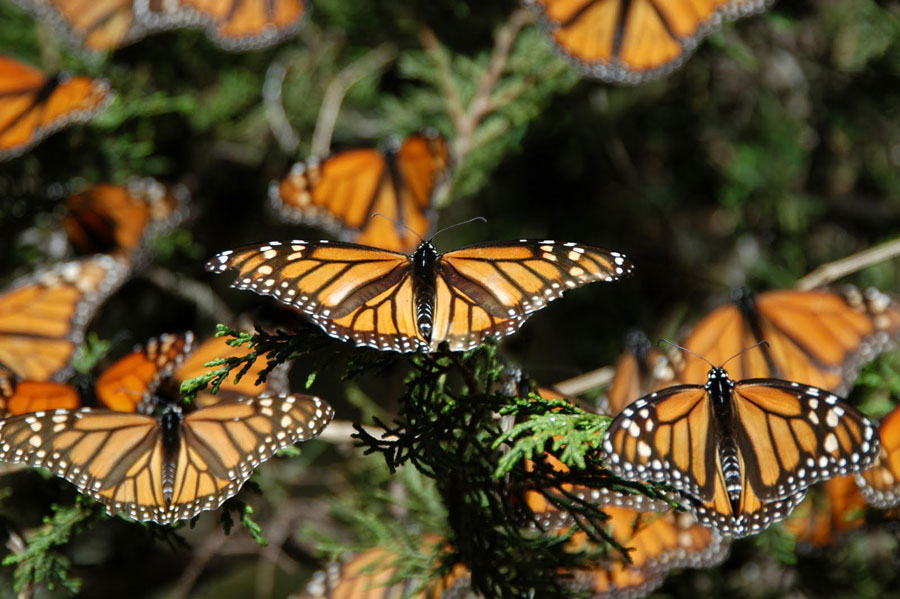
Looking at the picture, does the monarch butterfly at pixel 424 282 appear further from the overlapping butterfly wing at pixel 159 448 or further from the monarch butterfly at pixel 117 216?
the monarch butterfly at pixel 117 216

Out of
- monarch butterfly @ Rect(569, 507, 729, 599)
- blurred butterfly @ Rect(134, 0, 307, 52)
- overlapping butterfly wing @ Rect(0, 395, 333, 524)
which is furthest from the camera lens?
blurred butterfly @ Rect(134, 0, 307, 52)

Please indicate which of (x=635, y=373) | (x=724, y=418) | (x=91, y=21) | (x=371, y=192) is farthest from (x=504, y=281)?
(x=91, y=21)

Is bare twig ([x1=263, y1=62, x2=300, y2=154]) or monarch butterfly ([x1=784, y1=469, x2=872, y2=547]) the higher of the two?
bare twig ([x1=263, y1=62, x2=300, y2=154])

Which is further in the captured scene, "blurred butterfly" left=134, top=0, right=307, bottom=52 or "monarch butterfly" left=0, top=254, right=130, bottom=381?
"blurred butterfly" left=134, top=0, right=307, bottom=52

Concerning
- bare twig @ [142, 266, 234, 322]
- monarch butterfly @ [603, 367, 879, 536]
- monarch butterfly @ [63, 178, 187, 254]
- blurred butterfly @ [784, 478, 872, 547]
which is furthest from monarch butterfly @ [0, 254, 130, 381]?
blurred butterfly @ [784, 478, 872, 547]

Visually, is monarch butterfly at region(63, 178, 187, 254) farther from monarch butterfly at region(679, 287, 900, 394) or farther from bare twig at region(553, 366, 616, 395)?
monarch butterfly at region(679, 287, 900, 394)
